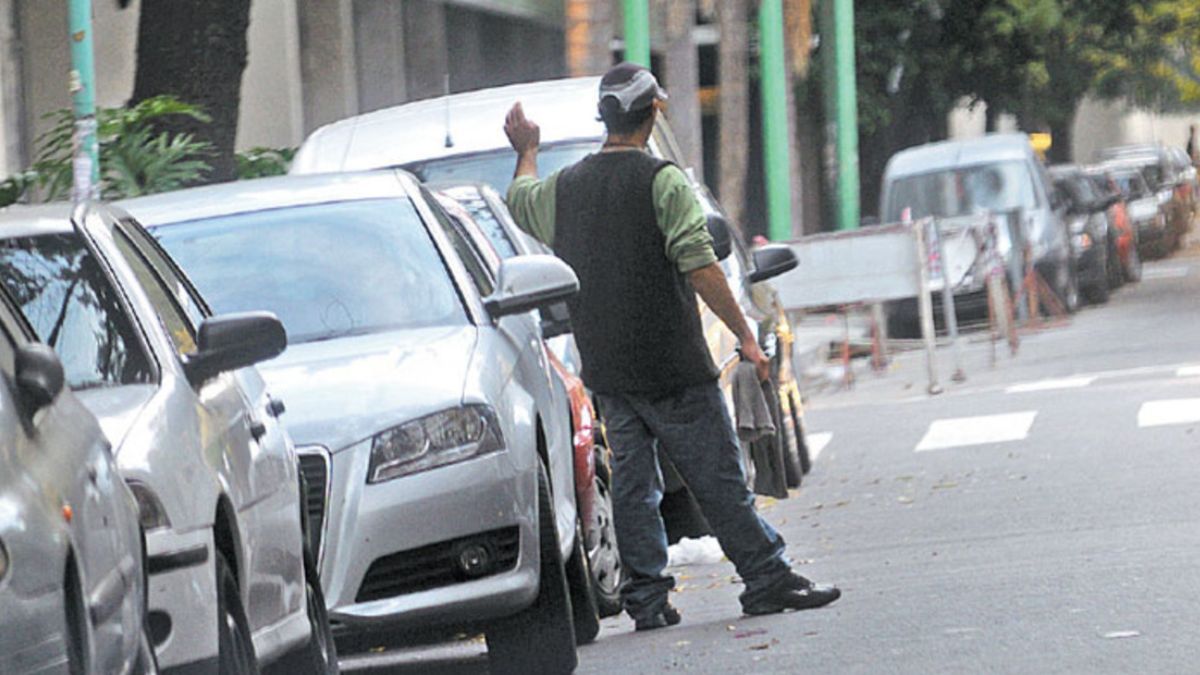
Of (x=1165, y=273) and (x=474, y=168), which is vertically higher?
(x=474, y=168)

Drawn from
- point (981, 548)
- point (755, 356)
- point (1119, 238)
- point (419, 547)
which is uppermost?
point (755, 356)

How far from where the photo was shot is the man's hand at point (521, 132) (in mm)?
10727

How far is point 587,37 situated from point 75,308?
19455mm

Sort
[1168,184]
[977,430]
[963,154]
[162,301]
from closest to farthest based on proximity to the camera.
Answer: [162,301], [977,430], [963,154], [1168,184]

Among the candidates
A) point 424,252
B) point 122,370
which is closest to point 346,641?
point 424,252

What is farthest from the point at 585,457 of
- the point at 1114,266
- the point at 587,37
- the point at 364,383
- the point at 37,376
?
the point at 1114,266

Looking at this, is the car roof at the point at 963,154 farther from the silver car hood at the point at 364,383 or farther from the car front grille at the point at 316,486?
the car front grille at the point at 316,486

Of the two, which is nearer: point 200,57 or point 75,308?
point 75,308

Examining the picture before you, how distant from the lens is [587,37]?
26.1 meters

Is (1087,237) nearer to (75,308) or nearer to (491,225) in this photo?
(491,225)

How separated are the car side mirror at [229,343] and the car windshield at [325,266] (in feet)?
7.85

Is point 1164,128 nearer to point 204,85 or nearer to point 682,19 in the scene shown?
point 682,19

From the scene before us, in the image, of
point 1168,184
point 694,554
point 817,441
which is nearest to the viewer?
point 694,554

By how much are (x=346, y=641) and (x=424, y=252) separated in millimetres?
1492
